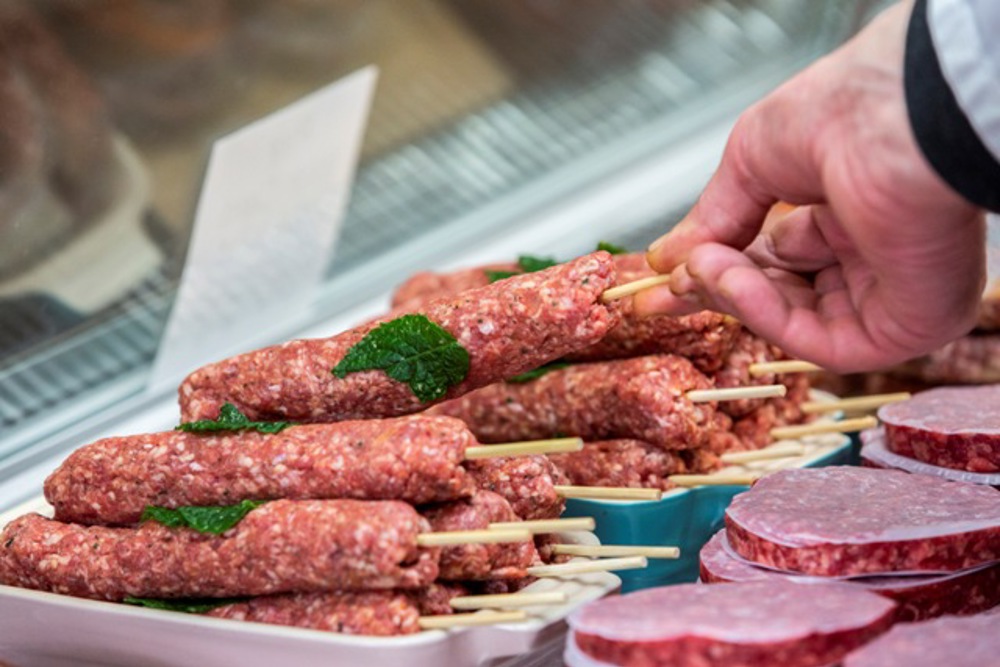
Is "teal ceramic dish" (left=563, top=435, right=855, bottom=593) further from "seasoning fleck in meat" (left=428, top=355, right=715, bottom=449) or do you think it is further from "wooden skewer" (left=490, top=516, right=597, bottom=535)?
"wooden skewer" (left=490, top=516, right=597, bottom=535)

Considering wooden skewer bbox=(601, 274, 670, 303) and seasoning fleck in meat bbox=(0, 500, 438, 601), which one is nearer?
seasoning fleck in meat bbox=(0, 500, 438, 601)

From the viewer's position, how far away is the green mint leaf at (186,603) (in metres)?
2.08

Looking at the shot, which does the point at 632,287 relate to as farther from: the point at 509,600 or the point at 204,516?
the point at 204,516

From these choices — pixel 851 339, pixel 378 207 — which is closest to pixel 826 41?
pixel 378 207

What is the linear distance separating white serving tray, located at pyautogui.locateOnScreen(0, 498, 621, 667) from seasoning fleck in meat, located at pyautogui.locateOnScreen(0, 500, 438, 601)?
0.05 metres

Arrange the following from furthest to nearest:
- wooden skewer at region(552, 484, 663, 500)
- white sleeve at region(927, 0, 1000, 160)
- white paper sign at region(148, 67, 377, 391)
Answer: white paper sign at region(148, 67, 377, 391), wooden skewer at region(552, 484, 663, 500), white sleeve at region(927, 0, 1000, 160)

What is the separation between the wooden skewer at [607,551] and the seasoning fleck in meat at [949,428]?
569 mm

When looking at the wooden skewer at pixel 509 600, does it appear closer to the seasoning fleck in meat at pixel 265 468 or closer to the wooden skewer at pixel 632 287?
the seasoning fleck in meat at pixel 265 468

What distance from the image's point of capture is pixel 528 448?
Answer: 6.57 ft

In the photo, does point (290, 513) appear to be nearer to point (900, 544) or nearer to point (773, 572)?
point (773, 572)

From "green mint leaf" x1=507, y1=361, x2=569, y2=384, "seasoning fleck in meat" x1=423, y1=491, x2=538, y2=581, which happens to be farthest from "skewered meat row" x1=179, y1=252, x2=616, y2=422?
"green mint leaf" x1=507, y1=361, x2=569, y2=384

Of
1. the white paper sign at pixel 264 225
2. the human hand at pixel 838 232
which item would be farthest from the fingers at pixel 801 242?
the white paper sign at pixel 264 225

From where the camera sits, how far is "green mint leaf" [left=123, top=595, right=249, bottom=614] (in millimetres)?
2082

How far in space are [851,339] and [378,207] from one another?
196 cm
